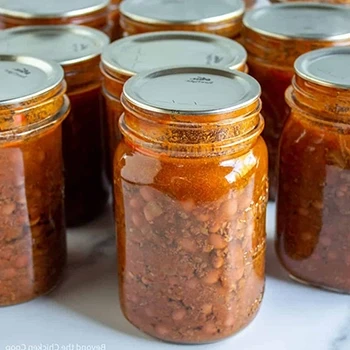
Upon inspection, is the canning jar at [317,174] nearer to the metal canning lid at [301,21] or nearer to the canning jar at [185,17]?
the metal canning lid at [301,21]

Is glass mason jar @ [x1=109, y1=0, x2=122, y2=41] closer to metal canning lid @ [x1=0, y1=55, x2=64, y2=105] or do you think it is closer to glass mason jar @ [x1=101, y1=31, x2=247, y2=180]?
glass mason jar @ [x1=101, y1=31, x2=247, y2=180]

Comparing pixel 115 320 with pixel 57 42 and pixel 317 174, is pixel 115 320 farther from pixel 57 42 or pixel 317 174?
pixel 57 42

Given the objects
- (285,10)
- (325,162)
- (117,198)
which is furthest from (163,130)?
(285,10)

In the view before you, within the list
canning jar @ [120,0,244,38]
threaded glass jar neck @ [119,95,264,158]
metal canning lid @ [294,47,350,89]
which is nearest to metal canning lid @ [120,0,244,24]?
canning jar @ [120,0,244,38]

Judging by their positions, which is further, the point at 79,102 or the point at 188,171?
the point at 79,102

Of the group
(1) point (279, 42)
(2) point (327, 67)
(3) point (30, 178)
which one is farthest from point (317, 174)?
(3) point (30, 178)
